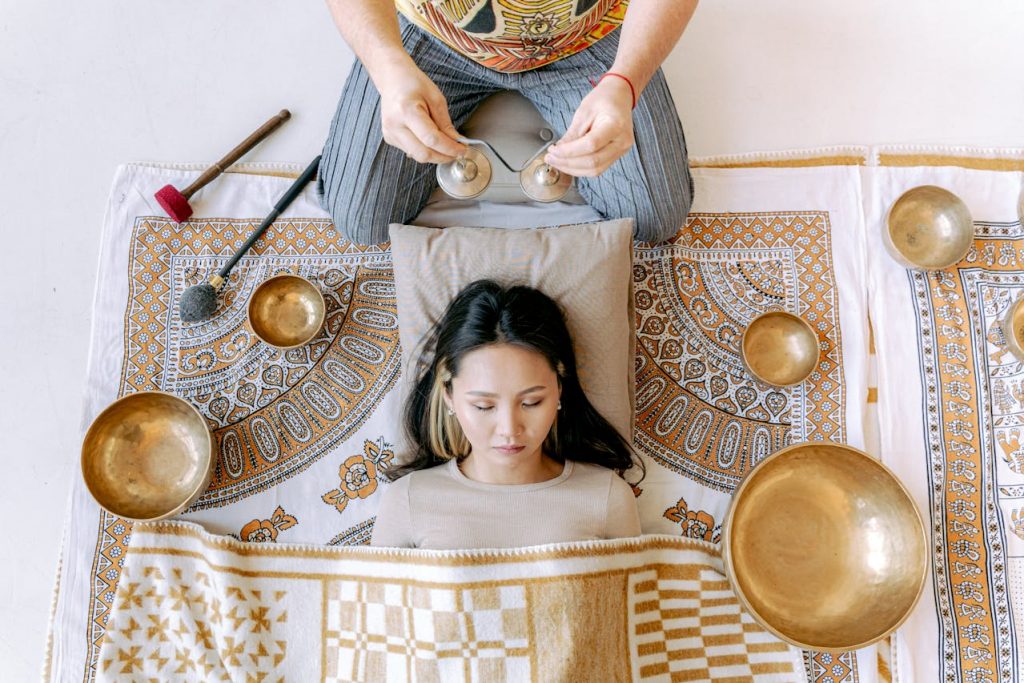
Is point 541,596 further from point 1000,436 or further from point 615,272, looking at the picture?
point 1000,436

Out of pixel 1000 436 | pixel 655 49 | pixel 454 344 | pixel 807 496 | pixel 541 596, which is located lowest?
pixel 541 596

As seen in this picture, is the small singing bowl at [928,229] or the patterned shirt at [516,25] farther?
the small singing bowl at [928,229]

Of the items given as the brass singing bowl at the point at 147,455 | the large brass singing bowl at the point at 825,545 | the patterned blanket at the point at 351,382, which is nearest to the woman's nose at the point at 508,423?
the patterned blanket at the point at 351,382

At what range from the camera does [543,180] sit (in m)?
1.46

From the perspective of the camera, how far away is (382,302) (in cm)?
183

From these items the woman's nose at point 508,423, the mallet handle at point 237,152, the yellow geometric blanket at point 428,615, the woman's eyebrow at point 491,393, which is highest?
the mallet handle at point 237,152

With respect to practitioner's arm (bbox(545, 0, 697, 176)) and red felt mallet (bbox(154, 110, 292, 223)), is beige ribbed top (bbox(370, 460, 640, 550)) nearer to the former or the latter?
practitioner's arm (bbox(545, 0, 697, 176))

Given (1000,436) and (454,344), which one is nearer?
(454,344)

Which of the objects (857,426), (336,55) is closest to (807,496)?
(857,426)

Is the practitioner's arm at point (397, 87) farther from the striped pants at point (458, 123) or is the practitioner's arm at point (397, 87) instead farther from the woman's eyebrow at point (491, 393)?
the woman's eyebrow at point (491, 393)

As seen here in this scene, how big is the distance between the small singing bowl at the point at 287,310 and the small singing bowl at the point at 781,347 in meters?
1.10

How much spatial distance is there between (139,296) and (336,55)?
0.89 meters

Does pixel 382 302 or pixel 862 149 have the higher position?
pixel 862 149

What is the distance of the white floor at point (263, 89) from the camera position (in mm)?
1938
